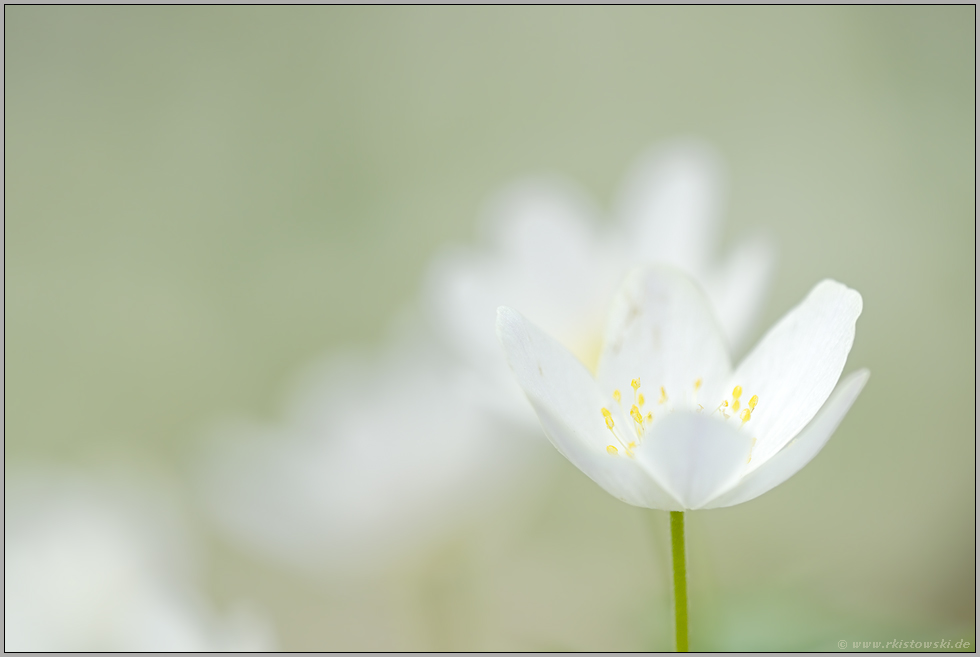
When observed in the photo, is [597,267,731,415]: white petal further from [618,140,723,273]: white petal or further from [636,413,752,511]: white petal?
[618,140,723,273]: white petal

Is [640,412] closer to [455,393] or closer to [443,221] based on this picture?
[455,393]

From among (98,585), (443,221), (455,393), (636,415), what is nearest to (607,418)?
(636,415)

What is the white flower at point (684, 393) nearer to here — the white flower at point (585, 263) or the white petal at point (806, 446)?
the white petal at point (806, 446)

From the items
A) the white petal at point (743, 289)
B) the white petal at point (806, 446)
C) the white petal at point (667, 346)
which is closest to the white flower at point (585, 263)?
the white petal at point (743, 289)

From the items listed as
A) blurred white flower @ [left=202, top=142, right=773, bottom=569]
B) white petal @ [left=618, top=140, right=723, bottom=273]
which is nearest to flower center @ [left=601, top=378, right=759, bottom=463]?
blurred white flower @ [left=202, top=142, right=773, bottom=569]

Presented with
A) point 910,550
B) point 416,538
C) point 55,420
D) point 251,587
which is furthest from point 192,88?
point 910,550

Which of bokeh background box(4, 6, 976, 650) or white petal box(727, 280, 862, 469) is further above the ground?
bokeh background box(4, 6, 976, 650)
